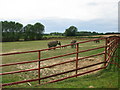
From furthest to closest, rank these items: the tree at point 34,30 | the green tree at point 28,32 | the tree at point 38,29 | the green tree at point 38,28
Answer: the tree at point 38,29 → the green tree at point 38,28 → the tree at point 34,30 → the green tree at point 28,32

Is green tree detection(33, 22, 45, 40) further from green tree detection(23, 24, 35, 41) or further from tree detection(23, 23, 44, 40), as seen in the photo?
green tree detection(23, 24, 35, 41)

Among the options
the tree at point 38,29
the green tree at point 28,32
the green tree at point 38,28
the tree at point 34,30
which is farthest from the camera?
the tree at point 38,29

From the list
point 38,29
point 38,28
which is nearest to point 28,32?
point 38,29

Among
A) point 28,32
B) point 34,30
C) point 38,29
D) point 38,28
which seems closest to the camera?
point 28,32

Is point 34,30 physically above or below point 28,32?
above

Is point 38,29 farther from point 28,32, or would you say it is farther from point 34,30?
point 28,32

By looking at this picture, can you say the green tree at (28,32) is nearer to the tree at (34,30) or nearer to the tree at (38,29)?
the tree at (34,30)

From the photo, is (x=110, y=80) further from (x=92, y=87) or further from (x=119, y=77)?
(x=92, y=87)

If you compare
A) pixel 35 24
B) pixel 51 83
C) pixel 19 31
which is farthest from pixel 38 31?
pixel 51 83

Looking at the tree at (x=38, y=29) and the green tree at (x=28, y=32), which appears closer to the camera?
the green tree at (x=28, y=32)

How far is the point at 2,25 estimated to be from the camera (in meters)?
75.2

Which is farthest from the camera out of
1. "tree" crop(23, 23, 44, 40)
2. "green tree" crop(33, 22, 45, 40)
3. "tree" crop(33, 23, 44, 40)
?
"tree" crop(33, 23, 44, 40)

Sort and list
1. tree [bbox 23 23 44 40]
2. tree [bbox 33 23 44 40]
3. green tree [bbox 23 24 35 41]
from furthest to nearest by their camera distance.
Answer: tree [bbox 33 23 44 40] → tree [bbox 23 23 44 40] → green tree [bbox 23 24 35 41]

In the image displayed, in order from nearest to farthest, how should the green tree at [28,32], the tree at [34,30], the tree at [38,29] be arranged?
the green tree at [28,32] < the tree at [34,30] < the tree at [38,29]
